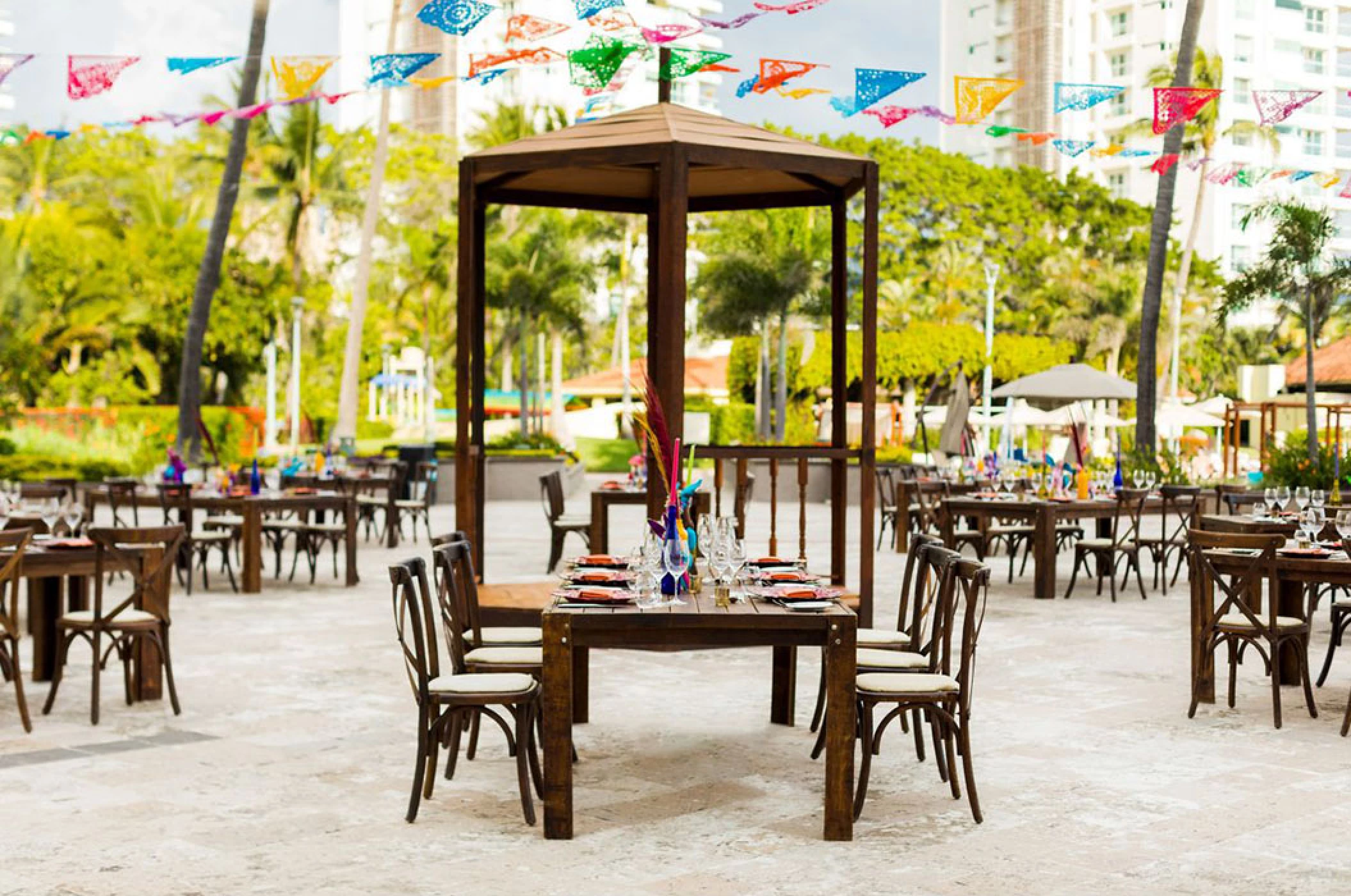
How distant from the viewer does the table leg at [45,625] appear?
27.2 feet

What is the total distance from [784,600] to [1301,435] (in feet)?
69.1

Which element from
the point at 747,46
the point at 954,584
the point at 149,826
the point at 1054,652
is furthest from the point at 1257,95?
the point at 747,46

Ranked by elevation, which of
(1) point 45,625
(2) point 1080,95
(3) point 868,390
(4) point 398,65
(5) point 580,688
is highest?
(4) point 398,65

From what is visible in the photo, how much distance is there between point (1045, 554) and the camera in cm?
1249

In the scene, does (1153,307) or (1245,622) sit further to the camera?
(1153,307)

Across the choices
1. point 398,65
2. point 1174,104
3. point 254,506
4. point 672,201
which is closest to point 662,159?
point 672,201

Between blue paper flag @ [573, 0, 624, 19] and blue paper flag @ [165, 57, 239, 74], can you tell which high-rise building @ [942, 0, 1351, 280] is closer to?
blue paper flag @ [573, 0, 624, 19]

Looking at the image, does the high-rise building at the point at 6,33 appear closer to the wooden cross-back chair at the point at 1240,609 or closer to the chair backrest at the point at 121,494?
the chair backrest at the point at 121,494

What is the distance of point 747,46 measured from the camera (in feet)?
284

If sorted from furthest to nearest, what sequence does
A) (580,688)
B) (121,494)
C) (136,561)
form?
(121,494) < (136,561) < (580,688)

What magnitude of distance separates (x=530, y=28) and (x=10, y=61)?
3.99m

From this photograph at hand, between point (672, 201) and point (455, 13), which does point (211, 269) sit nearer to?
point (455, 13)

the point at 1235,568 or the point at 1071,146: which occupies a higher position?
the point at 1071,146

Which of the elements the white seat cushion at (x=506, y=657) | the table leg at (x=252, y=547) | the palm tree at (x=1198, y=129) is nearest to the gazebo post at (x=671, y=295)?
the white seat cushion at (x=506, y=657)
